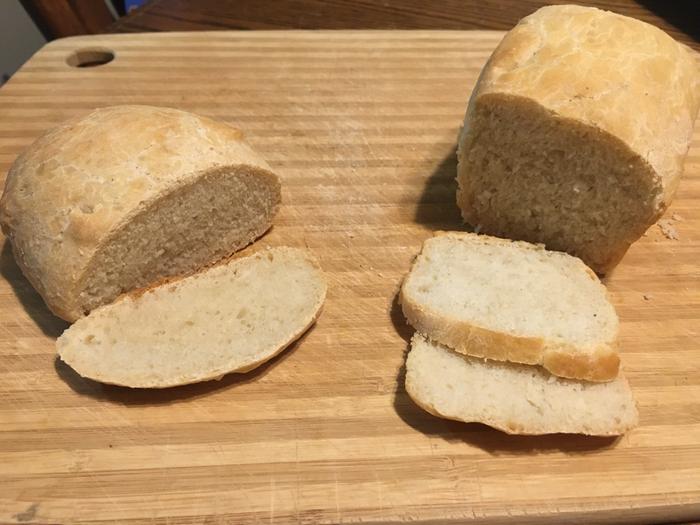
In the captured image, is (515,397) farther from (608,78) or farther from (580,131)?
(608,78)

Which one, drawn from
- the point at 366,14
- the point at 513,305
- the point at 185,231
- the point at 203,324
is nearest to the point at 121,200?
the point at 185,231

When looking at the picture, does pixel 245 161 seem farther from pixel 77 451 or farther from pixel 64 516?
pixel 64 516

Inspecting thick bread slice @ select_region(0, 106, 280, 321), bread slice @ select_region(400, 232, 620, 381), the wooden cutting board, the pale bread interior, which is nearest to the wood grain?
the wooden cutting board

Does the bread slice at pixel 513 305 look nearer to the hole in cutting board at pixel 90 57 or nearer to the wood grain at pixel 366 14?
the wood grain at pixel 366 14

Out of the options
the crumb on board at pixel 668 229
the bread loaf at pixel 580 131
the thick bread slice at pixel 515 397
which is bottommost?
the crumb on board at pixel 668 229

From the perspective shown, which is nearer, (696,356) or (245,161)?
(696,356)

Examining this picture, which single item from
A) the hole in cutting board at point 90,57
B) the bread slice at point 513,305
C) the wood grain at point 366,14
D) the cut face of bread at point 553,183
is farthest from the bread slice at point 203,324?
the wood grain at point 366,14

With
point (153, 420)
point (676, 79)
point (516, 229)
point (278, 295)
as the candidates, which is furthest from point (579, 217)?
point (153, 420)
